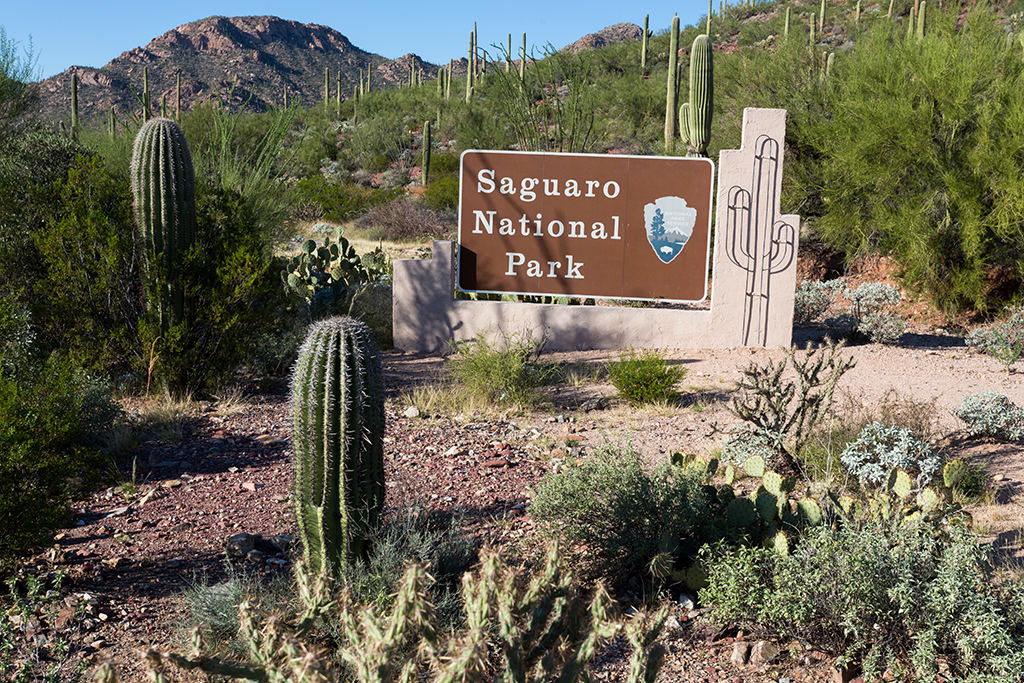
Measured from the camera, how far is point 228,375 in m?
7.42

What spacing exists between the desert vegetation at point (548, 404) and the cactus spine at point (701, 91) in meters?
0.04

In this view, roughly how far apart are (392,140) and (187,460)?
29900 mm

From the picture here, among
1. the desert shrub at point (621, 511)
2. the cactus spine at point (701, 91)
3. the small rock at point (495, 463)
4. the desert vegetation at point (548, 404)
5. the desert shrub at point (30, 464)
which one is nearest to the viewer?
the desert vegetation at point (548, 404)

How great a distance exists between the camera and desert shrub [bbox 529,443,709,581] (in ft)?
13.3

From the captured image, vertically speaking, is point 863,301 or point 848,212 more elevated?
point 848,212

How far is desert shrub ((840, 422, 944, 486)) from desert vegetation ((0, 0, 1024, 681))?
3cm

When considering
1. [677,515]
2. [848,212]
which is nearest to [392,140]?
[848,212]

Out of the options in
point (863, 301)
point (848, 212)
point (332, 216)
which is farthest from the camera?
point (332, 216)

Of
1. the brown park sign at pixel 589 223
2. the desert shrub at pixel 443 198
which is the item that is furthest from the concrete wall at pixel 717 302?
the desert shrub at pixel 443 198

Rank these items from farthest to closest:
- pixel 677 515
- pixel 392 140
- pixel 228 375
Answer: pixel 392 140
pixel 228 375
pixel 677 515

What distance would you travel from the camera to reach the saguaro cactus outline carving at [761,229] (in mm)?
9445

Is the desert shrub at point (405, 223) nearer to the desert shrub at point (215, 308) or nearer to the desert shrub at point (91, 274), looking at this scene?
the desert shrub at point (215, 308)

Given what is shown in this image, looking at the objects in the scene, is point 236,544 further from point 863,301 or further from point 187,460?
point 863,301

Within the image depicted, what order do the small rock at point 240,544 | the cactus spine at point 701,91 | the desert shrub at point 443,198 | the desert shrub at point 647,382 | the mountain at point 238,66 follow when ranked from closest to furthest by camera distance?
the small rock at point 240,544, the desert shrub at point 647,382, the cactus spine at point 701,91, the desert shrub at point 443,198, the mountain at point 238,66
